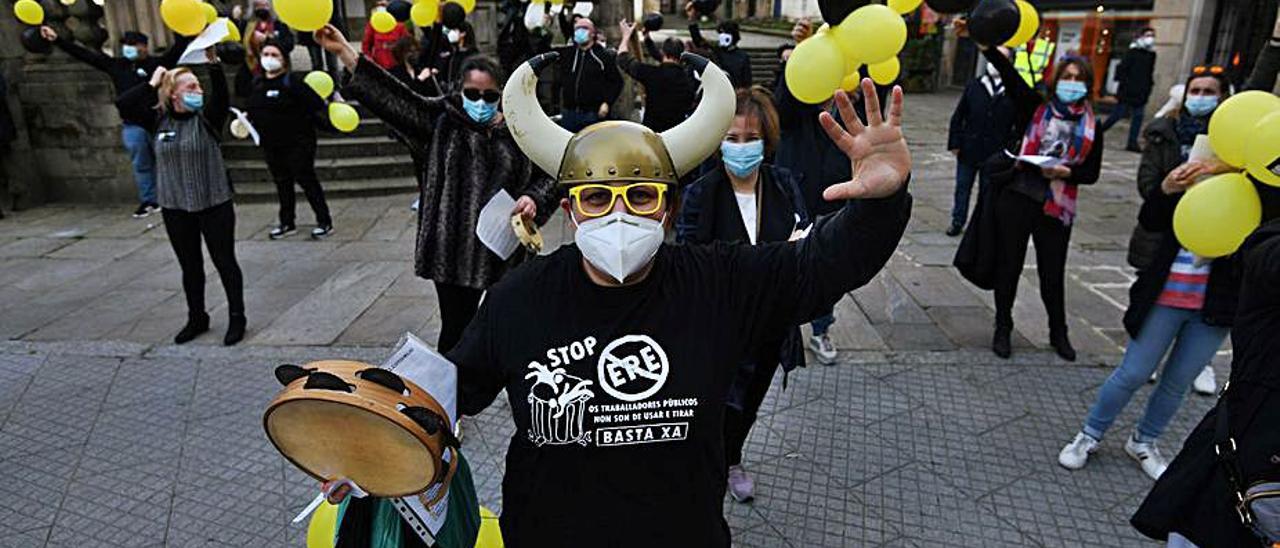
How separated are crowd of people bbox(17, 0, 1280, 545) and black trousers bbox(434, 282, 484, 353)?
0.02 metres

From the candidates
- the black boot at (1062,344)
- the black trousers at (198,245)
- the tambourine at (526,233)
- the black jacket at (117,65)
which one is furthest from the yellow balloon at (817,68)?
the black jacket at (117,65)

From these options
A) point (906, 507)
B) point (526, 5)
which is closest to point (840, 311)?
point (906, 507)

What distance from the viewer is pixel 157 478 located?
3730 mm

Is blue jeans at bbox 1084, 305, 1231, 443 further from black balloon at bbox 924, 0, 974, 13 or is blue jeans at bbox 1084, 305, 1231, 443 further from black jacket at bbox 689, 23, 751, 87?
black jacket at bbox 689, 23, 751, 87

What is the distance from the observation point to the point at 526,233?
3.24 metres

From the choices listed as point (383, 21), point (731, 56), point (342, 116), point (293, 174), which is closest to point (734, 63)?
point (731, 56)

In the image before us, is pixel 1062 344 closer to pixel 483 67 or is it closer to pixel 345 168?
pixel 483 67

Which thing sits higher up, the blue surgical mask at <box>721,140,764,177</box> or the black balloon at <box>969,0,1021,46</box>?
the black balloon at <box>969,0,1021,46</box>

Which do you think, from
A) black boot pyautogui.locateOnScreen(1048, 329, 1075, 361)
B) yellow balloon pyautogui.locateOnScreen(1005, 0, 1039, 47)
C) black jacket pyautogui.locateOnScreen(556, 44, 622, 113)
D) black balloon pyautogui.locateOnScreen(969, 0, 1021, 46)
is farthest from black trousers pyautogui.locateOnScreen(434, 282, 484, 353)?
black jacket pyautogui.locateOnScreen(556, 44, 622, 113)

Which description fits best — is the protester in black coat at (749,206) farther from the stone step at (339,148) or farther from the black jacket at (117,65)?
the stone step at (339,148)

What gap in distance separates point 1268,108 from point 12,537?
16.1ft

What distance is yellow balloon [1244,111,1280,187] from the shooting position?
2.27 metres

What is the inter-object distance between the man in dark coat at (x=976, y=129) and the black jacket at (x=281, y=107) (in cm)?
634

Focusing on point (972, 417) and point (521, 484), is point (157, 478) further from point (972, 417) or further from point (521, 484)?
point (972, 417)
